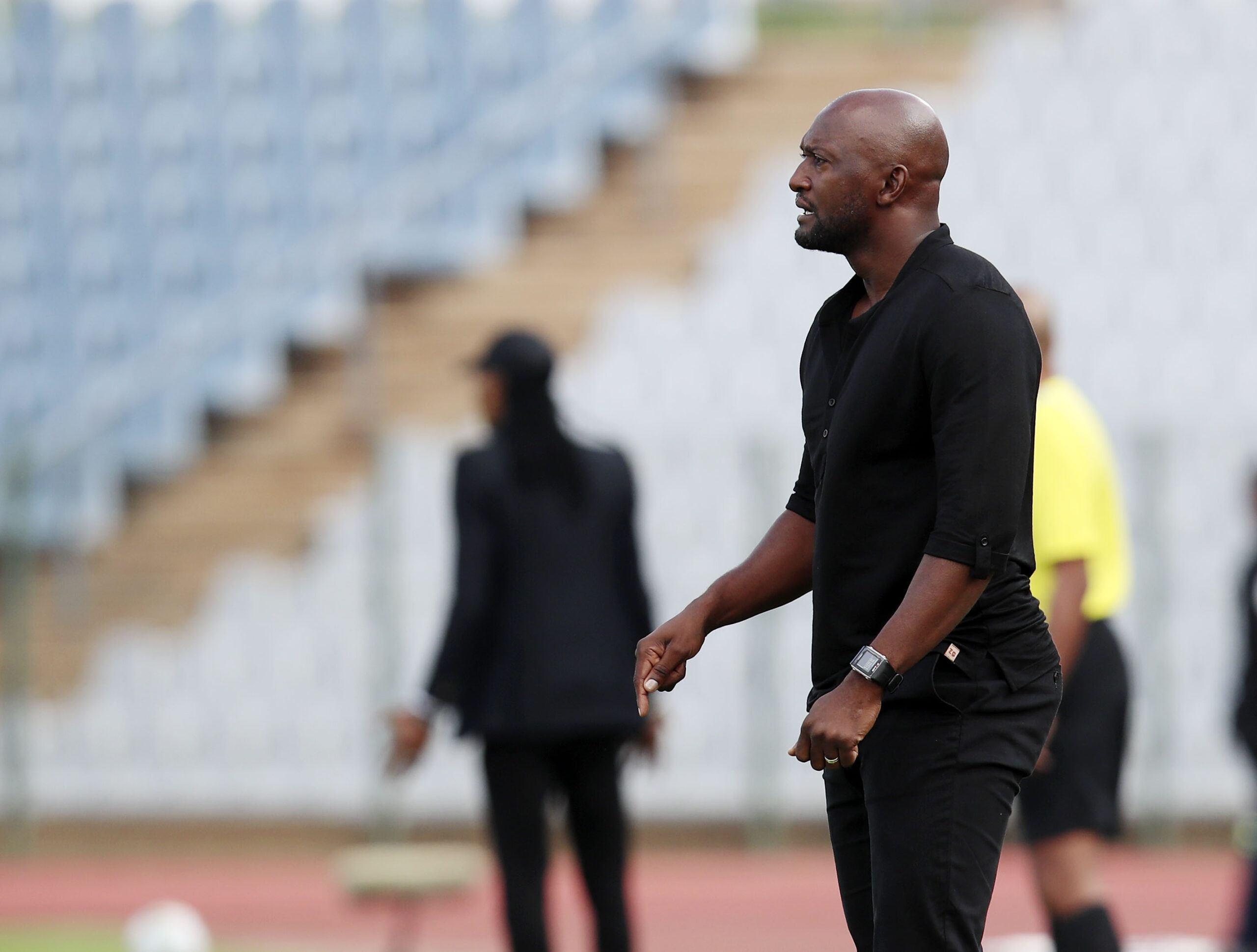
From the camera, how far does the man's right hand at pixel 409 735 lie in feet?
18.6

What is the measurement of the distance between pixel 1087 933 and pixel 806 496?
192cm

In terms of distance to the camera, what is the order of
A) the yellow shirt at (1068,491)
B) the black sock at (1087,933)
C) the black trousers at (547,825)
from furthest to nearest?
the black trousers at (547,825)
the black sock at (1087,933)
the yellow shirt at (1068,491)

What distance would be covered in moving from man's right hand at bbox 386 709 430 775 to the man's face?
2.75 m

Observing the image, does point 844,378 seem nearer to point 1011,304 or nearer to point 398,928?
point 1011,304

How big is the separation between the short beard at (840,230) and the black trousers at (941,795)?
693 mm

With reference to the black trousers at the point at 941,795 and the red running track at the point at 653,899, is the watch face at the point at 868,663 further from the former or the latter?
the red running track at the point at 653,899

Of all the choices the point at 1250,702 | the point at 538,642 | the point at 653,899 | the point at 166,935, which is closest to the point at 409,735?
the point at 538,642

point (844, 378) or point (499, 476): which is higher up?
point (499, 476)

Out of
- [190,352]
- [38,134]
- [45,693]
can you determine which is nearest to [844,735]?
[45,693]

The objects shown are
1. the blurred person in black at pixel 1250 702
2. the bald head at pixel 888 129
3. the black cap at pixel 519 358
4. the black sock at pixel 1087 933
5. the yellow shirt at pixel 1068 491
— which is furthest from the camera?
the blurred person in black at pixel 1250 702

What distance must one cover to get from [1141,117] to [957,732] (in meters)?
11.5

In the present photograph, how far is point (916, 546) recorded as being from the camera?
3230 mm

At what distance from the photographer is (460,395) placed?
13.5 meters

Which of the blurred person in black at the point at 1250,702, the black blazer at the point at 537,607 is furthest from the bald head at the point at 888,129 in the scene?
the blurred person in black at the point at 1250,702
